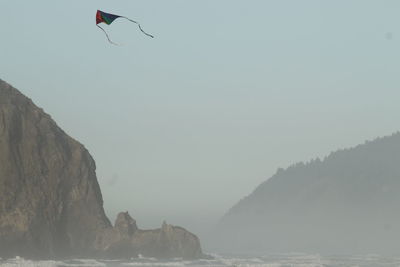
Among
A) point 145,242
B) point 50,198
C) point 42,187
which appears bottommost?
point 145,242

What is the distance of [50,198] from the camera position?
115312 millimetres

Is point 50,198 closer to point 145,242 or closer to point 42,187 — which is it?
point 42,187

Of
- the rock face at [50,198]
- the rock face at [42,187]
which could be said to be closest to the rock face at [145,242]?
the rock face at [50,198]

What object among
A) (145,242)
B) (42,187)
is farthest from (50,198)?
(145,242)

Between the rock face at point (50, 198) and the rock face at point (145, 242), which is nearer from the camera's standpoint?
the rock face at point (50, 198)

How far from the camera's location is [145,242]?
403 ft

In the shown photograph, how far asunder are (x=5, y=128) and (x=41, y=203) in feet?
38.8

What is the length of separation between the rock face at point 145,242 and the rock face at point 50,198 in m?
0.15

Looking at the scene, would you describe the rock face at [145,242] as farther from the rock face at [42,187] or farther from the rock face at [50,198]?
the rock face at [42,187]

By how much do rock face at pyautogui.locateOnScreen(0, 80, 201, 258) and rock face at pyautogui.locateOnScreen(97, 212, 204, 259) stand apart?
146mm

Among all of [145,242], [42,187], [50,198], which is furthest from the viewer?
[145,242]

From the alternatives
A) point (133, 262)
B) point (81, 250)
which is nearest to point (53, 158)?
point (81, 250)

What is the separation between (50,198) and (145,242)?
16.8m

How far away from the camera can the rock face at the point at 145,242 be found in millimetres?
118062
